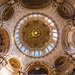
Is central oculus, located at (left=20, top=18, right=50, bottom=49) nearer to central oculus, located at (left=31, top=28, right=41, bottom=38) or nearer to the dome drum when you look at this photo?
central oculus, located at (left=31, top=28, right=41, bottom=38)

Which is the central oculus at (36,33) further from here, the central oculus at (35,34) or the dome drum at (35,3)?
the dome drum at (35,3)

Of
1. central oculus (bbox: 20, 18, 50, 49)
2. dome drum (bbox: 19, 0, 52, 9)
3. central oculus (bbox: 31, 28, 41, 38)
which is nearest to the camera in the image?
dome drum (bbox: 19, 0, 52, 9)

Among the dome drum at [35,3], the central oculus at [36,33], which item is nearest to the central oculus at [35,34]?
the central oculus at [36,33]

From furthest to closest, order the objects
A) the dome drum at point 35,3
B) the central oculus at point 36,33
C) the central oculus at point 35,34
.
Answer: the central oculus at point 36,33 < the central oculus at point 35,34 < the dome drum at point 35,3

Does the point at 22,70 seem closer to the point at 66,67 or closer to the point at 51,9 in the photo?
the point at 66,67

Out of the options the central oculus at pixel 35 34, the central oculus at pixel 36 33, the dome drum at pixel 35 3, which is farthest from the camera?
the central oculus at pixel 36 33

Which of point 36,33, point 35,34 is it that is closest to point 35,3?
point 36,33

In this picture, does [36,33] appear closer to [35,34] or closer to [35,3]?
[35,34]

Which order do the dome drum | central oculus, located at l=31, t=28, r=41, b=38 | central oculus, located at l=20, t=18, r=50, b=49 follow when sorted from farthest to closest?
central oculus, located at l=31, t=28, r=41, b=38
central oculus, located at l=20, t=18, r=50, b=49
the dome drum

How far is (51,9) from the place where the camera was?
19.2 meters

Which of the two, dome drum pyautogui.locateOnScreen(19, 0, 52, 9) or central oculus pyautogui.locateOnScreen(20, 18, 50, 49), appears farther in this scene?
central oculus pyautogui.locateOnScreen(20, 18, 50, 49)

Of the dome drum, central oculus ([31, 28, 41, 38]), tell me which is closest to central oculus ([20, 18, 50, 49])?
central oculus ([31, 28, 41, 38])

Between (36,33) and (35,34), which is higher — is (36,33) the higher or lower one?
the higher one

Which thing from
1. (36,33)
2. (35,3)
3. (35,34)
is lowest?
(35,34)
